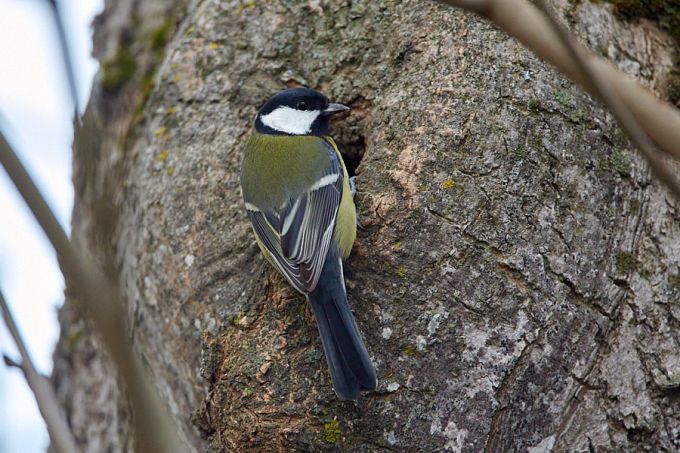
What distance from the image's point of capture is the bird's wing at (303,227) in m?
2.18

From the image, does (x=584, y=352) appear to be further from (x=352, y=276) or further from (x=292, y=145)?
(x=292, y=145)

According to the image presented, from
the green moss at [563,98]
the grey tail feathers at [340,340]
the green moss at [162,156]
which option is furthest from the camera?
the green moss at [162,156]

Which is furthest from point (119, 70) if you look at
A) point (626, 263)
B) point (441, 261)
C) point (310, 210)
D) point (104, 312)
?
point (104, 312)

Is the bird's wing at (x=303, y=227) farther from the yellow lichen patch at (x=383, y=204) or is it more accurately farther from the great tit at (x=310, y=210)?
the yellow lichen patch at (x=383, y=204)

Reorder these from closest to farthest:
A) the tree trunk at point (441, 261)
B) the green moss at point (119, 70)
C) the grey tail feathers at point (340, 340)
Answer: the grey tail feathers at point (340, 340) < the tree trunk at point (441, 261) < the green moss at point (119, 70)

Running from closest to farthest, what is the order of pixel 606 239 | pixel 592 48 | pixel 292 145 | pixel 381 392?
pixel 381 392 → pixel 606 239 → pixel 592 48 → pixel 292 145

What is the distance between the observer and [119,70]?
345cm

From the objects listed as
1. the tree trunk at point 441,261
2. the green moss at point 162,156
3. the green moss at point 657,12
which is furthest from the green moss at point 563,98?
the green moss at point 162,156

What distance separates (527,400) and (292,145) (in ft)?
3.95

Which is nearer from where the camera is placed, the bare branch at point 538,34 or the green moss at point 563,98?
the bare branch at point 538,34

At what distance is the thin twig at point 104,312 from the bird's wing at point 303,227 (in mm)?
1229

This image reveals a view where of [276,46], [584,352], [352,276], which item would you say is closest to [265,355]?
[352,276]

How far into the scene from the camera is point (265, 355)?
6.96 ft

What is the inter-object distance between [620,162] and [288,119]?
107cm
